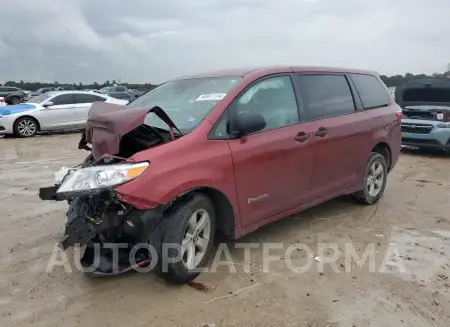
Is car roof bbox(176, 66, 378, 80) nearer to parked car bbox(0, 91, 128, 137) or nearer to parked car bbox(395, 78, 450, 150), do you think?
parked car bbox(395, 78, 450, 150)

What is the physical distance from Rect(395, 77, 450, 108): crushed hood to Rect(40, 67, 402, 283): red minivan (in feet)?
19.6

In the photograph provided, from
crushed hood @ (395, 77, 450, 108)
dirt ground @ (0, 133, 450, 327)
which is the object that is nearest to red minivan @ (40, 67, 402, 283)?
dirt ground @ (0, 133, 450, 327)

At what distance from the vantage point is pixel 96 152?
3.60 meters

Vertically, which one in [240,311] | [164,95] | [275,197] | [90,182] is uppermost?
[164,95]

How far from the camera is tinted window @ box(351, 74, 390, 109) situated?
5.45 meters

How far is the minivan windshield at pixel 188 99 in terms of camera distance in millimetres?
3768

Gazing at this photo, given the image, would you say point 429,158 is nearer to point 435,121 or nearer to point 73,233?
point 435,121

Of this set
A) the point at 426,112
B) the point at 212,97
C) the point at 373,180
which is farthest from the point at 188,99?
the point at 426,112

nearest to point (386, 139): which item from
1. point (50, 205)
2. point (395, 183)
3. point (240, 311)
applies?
point (395, 183)

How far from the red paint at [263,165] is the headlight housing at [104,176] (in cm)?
6

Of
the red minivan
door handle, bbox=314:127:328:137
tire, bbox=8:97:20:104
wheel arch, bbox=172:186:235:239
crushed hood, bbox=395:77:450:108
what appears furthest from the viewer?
tire, bbox=8:97:20:104

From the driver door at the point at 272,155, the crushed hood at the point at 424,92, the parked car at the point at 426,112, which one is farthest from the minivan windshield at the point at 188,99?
the crushed hood at the point at 424,92

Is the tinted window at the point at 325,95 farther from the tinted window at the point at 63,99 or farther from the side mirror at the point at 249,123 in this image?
the tinted window at the point at 63,99

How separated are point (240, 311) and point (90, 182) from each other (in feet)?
4.59
